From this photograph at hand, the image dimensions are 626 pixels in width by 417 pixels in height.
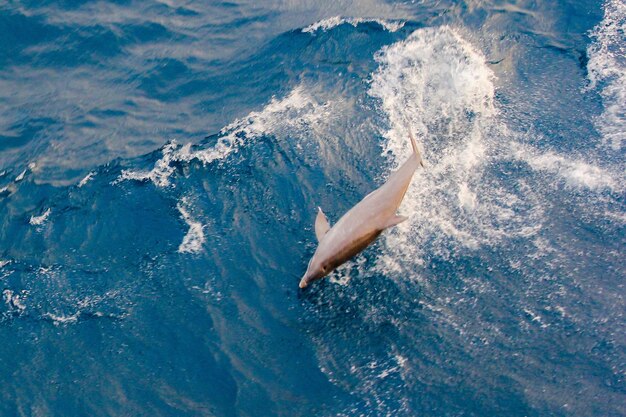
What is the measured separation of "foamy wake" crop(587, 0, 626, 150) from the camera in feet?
47.9

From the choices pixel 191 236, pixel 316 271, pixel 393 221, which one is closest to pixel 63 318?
pixel 191 236

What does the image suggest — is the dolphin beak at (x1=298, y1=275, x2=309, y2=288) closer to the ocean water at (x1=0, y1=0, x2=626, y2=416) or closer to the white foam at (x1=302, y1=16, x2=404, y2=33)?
the ocean water at (x1=0, y1=0, x2=626, y2=416)

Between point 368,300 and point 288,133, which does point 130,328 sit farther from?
point 288,133

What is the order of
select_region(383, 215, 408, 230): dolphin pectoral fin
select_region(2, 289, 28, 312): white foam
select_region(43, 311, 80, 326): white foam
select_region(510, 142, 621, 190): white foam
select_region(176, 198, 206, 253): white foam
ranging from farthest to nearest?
select_region(510, 142, 621, 190): white foam → select_region(176, 198, 206, 253): white foam → select_region(2, 289, 28, 312): white foam → select_region(43, 311, 80, 326): white foam → select_region(383, 215, 408, 230): dolphin pectoral fin

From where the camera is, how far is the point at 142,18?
18844 mm

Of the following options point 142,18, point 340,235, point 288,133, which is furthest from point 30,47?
point 340,235

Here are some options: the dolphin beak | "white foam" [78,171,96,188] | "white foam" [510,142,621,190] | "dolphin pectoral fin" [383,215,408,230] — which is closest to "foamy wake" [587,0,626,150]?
"white foam" [510,142,621,190]

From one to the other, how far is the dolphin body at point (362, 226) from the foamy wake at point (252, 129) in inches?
159

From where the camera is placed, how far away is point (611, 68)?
15742mm

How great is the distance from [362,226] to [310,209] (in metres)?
2.47

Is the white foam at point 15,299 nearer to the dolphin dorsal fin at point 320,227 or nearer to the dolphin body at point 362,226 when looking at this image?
the dolphin body at point 362,226

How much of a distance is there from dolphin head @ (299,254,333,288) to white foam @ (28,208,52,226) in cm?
657

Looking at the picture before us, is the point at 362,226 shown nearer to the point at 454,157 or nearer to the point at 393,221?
the point at 393,221

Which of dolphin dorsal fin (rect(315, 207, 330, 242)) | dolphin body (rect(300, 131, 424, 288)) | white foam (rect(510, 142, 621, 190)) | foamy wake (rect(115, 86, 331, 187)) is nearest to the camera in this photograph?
dolphin body (rect(300, 131, 424, 288))
